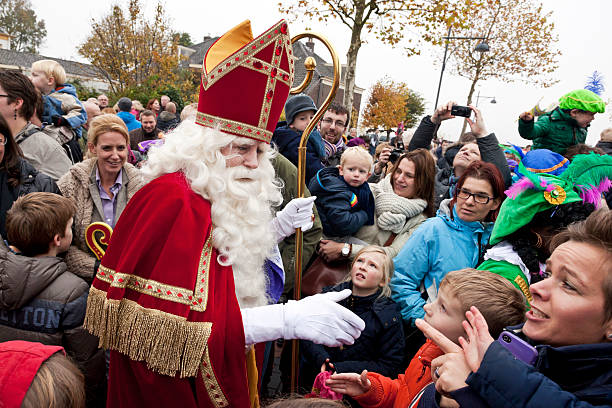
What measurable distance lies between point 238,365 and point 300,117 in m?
2.73

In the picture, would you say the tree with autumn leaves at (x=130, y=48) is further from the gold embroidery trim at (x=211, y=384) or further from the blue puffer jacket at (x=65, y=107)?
the gold embroidery trim at (x=211, y=384)

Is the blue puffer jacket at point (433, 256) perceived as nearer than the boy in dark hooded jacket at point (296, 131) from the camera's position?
Yes

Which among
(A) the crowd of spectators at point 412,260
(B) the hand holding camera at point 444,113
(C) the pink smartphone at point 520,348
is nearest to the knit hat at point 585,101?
(A) the crowd of spectators at point 412,260

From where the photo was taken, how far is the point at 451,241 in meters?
2.66

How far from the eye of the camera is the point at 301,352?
8.81ft

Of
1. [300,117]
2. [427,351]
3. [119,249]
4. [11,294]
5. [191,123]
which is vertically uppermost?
[300,117]

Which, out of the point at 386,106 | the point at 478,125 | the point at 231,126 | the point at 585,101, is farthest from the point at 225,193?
the point at 386,106

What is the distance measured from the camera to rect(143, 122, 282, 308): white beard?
5.74 feet

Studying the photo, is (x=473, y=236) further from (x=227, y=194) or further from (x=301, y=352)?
(x=227, y=194)

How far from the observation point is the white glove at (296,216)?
2.31 m

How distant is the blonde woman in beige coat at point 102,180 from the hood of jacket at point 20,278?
0.56 m

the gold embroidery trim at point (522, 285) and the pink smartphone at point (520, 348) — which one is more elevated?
the pink smartphone at point (520, 348)

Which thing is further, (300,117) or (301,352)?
(300,117)

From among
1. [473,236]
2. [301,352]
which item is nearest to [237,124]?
[301,352]
